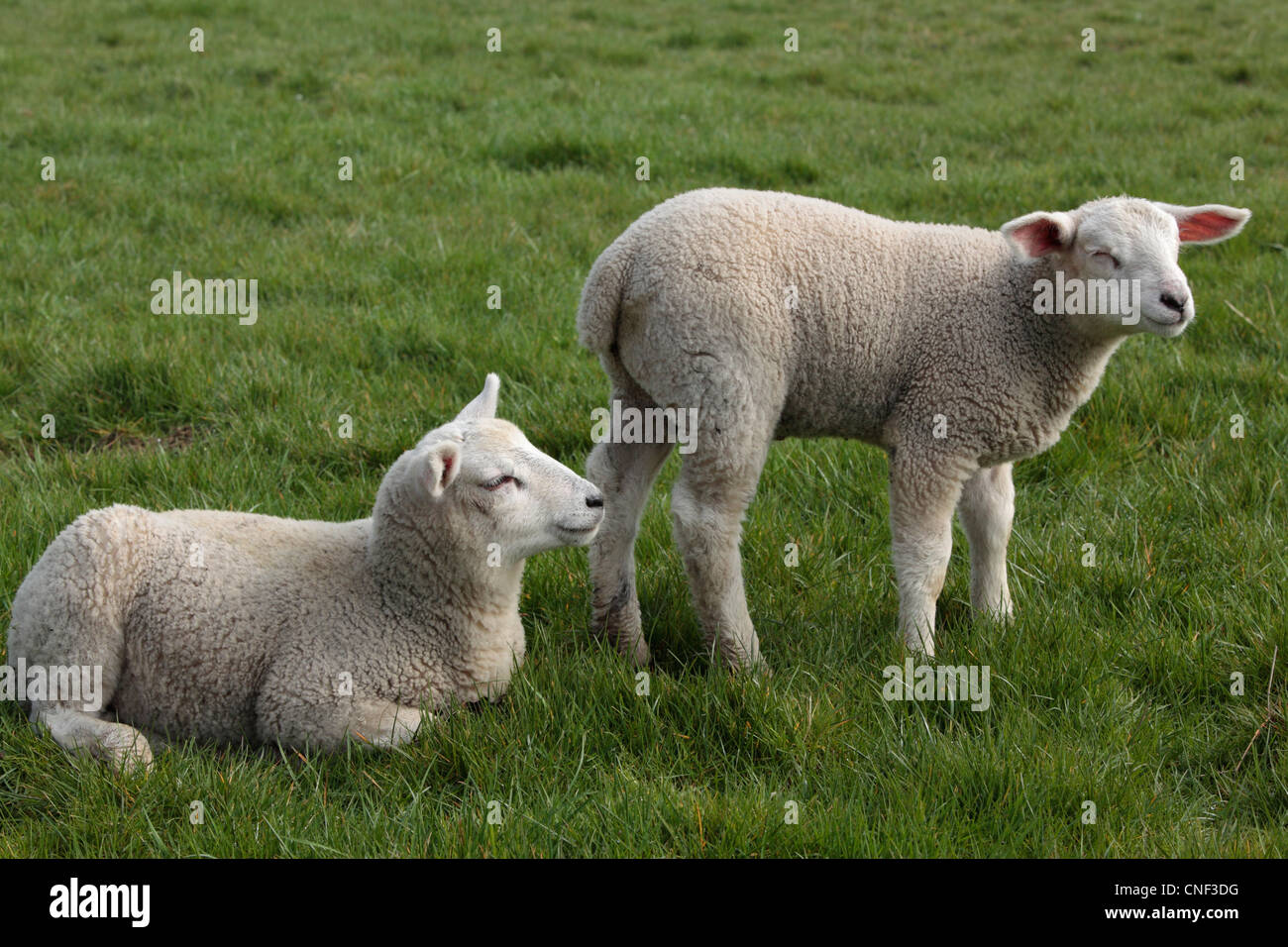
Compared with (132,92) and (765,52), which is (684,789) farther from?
(765,52)

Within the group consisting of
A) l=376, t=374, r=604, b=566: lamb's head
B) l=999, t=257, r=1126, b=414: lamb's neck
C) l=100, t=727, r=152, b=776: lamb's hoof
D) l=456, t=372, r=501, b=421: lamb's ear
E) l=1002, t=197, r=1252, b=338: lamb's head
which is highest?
l=1002, t=197, r=1252, b=338: lamb's head

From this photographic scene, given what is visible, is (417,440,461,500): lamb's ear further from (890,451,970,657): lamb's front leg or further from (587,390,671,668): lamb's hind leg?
(890,451,970,657): lamb's front leg

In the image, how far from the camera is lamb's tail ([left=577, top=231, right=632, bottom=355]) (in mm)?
3764

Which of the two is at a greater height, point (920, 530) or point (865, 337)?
point (865, 337)

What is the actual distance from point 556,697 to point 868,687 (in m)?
0.87

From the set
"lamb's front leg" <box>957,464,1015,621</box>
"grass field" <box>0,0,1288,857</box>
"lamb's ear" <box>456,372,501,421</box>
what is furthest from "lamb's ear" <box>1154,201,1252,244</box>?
"lamb's ear" <box>456,372,501,421</box>

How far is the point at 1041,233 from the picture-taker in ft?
12.4

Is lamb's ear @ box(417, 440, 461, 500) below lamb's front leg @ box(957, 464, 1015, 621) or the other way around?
the other way around

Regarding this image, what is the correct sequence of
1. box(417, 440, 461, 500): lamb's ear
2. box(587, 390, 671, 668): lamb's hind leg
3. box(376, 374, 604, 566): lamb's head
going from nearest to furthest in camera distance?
box(417, 440, 461, 500): lamb's ear
box(376, 374, 604, 566): lamb's head
box(587, 390, 671, 668): lamb's hind leg

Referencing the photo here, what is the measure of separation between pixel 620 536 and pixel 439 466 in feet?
2.72

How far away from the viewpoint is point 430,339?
5883 millimetres

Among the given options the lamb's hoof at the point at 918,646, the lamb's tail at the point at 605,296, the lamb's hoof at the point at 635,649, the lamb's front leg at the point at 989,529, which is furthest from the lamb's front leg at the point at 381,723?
the lamb's front leg at the point at 989,529

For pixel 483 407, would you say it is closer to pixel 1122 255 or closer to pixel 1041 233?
pixel 1041 233

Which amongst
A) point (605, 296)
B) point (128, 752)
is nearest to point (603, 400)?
point (605, 296)
